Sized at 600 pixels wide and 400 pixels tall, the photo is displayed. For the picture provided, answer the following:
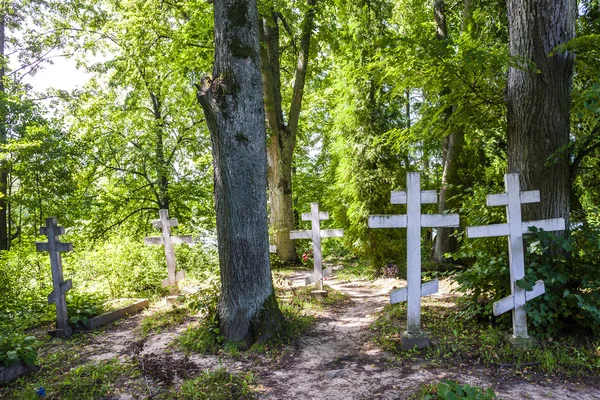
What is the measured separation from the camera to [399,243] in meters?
9.69

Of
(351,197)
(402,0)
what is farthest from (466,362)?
(402,0)

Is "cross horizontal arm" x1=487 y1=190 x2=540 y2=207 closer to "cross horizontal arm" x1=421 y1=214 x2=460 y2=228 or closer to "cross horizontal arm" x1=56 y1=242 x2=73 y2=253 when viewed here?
"cross horizontal arm" x1=421 y1=214 x2=460 y2=228

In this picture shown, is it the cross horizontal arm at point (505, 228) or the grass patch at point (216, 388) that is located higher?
the cross horizontal arm at point (505, 228)

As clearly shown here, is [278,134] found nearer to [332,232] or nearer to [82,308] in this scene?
[332,232]

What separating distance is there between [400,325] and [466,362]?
46.3 inches

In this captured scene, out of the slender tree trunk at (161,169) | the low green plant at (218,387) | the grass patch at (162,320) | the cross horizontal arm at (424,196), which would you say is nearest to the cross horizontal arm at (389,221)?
Result: the cross horizontal arm at (424,196)

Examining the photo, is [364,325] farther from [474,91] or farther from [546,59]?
[546,59]

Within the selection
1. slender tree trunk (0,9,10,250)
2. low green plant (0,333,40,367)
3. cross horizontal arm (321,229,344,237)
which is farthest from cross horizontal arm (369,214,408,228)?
slender tree trunk (0,9,10,250)

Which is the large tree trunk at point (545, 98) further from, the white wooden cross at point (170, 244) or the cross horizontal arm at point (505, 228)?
the white wooden cross at point (170, 244)

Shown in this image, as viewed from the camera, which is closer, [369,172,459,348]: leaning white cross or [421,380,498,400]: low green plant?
[421,380,498,400]: low green plant

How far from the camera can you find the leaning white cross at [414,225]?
14.9 ft

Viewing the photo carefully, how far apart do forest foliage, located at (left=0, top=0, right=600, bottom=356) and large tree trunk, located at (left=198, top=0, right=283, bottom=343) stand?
167 centimetres

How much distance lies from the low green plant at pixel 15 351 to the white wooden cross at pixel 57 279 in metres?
1.38

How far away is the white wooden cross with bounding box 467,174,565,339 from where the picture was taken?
4.35 m
